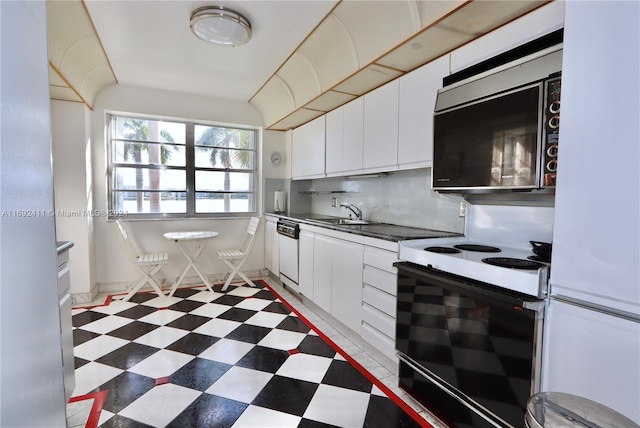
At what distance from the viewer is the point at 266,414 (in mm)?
1716

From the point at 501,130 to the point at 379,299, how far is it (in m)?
1.31

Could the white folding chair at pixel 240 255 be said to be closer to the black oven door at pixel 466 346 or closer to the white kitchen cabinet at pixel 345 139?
the white kitchen cabinet at pixel 345 139

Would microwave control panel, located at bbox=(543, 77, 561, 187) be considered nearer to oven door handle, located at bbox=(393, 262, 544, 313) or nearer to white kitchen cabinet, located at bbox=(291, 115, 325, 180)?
oven door handle, located at bbox=(393, 262, 544, 313)

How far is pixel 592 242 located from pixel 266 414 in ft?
5.68

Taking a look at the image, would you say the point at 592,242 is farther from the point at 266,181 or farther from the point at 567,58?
the point at 266,181

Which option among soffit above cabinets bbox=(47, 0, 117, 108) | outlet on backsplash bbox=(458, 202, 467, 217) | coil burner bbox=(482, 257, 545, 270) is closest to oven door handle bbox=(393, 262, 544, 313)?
coil burner bbox=(482, 257, 545, 270)

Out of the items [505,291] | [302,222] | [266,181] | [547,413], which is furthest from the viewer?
[266,181]

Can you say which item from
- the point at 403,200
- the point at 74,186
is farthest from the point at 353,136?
the point at 74,186

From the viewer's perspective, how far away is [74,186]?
340 cm

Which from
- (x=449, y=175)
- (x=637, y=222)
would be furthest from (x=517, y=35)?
(x=637, y=222)

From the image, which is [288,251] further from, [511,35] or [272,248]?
[511,35]

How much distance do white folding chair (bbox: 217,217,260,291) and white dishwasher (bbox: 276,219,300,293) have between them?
1.32 ft

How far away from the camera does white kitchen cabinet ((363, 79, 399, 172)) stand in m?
2.48

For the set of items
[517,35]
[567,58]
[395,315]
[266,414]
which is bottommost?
[266,414]
